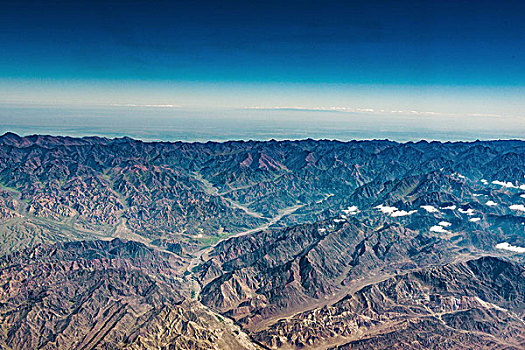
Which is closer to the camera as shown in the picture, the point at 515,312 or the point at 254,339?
the point at 254,339

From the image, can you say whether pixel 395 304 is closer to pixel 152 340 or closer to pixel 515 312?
pixel 515 312

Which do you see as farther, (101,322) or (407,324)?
(101,322)

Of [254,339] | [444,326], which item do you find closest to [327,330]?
[254,339]

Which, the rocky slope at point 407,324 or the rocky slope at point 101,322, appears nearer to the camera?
the rocky slope at point 407,324

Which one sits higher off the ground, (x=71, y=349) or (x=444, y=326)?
(x=444, y=326)

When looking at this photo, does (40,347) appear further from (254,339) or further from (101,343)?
(254,339)

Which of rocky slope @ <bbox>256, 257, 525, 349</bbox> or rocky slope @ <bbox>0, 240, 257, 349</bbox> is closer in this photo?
rocky slope @ <bbox>256, 257, 525, 349</bbox>

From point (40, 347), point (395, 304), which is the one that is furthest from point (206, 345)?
point (395, 304)

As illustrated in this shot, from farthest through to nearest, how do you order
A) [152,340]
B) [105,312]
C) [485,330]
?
1. [105,312]
2. [485,330]
3. [152,340]

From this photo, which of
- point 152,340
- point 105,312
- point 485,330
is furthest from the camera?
point 105,312

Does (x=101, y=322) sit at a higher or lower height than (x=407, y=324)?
lower
